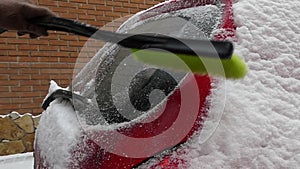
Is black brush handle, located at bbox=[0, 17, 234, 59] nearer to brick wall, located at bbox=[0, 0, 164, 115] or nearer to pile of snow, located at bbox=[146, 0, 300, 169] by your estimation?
pile of snow, located at bbox=[146, 0, 300, 169]

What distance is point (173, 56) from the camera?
142cm

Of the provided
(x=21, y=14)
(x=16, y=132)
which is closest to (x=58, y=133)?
(x=21, y=14)

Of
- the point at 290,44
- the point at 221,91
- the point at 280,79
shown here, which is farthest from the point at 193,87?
the point at 290,44

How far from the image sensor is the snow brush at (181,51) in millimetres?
1326

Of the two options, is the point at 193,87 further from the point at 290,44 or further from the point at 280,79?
the point at 290,44

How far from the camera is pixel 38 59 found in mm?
6930

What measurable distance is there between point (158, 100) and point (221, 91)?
0.68 feet

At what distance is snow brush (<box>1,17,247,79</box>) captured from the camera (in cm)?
133

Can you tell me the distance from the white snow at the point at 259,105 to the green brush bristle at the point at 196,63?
0.23ft

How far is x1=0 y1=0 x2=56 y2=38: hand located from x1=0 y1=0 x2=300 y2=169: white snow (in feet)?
1.12

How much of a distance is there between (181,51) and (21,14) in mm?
627

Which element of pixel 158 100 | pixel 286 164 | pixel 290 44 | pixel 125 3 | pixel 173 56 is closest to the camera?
pixel 173 56

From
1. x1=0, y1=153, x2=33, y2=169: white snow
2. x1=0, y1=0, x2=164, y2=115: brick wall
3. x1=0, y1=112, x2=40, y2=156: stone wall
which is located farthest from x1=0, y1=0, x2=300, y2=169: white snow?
x1=0, y1=0, x2=164, y2=115: brick wall

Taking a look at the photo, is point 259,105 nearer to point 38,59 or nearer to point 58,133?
point 58,133
